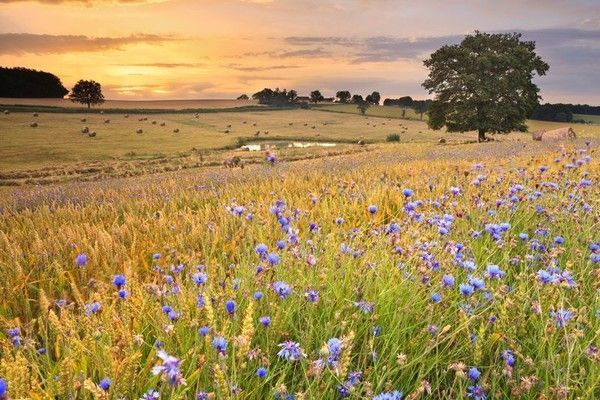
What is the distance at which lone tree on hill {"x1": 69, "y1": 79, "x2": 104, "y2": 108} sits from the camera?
80312 mm

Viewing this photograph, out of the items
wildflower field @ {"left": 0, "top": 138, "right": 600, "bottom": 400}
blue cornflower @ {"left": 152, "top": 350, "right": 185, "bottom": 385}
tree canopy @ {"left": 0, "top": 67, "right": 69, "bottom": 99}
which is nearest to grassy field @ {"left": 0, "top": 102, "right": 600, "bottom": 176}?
wildflower field @ {"left": 0, "top": 138, "right": 600, "bottom": 400}

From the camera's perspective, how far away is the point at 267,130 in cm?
5416

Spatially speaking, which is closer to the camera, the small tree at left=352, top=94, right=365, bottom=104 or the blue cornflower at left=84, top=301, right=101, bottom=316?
the blue cornflower at left=84, top=301, right=101, bottom=316

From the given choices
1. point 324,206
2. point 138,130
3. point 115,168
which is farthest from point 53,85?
point 324,206

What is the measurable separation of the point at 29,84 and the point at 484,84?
254ft

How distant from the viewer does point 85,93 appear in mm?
80312

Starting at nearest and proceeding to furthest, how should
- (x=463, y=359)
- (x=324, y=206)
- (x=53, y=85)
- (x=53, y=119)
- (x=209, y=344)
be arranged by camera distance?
(x=209, y=344), (x=463, y=359), (x=324, y=206), (x=53, y=119), (x=53, y=85)

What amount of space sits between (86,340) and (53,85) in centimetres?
10264

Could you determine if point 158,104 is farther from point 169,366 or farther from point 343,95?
point 169,366

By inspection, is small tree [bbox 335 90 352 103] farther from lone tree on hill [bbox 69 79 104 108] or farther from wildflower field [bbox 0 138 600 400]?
wildflower field [bbox 0 138 600 400]

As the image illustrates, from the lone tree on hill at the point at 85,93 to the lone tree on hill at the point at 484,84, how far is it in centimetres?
5809

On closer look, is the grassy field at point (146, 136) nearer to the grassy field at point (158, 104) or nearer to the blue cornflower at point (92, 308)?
the grassy field at point (158, 104)

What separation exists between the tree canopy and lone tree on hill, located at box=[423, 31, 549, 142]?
2801 inches

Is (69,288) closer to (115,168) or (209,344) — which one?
(209,344)
